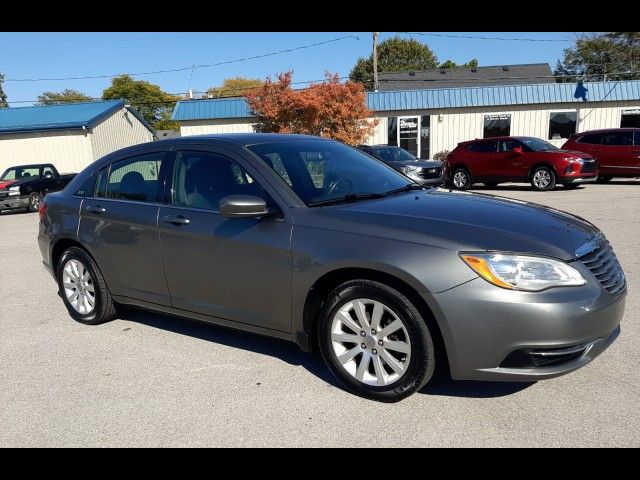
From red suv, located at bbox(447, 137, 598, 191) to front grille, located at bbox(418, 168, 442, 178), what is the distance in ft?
5.44

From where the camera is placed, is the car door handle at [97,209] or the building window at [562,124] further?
the building window at [562,124]

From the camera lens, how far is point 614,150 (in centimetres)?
1559

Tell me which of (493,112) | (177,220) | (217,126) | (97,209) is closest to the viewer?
(177,220)

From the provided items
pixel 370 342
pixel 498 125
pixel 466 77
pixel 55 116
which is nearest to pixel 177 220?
pixel 370 342

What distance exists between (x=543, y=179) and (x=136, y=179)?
44.1ft

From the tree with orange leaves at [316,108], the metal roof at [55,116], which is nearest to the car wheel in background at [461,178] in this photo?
the tree with orange leaves at [316,108]

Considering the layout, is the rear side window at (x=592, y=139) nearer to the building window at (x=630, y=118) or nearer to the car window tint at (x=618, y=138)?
the car window tint at (x=618, y=138)

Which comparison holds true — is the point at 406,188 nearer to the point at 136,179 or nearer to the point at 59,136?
the point at 136,179

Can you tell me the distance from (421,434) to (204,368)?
1.72 meters

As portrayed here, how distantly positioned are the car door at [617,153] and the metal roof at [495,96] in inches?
361

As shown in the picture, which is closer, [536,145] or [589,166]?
[589,166]

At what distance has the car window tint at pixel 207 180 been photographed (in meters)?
3.72
